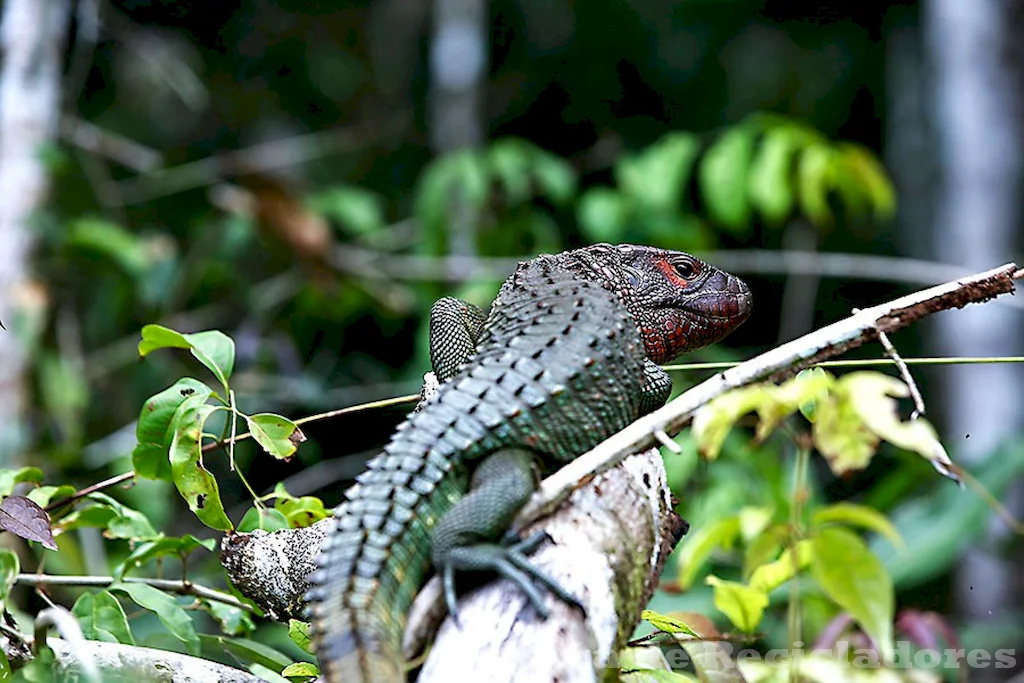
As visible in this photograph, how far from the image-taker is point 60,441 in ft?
17.7

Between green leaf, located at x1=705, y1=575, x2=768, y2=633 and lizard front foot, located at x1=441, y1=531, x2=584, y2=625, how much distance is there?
2.13 ft

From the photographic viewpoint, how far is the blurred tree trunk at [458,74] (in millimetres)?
7117

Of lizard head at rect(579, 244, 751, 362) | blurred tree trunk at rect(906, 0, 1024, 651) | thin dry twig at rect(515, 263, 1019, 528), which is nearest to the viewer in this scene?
thin dry twig at rect(515, 263, 1019, 528)

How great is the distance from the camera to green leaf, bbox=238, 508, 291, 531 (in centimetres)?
232

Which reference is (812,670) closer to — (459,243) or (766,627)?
(766,627)

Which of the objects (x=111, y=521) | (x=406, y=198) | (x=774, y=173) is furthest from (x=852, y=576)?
(x=406, y=198)

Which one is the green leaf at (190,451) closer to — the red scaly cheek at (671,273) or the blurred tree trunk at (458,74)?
the red scaly cheek at (671,273)

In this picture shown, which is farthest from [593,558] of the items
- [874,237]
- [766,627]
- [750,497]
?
[874,237]

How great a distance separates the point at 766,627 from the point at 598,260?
9.52ft

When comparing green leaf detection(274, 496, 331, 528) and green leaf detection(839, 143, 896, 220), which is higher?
green leaf detection(839, 143, 896, 220)

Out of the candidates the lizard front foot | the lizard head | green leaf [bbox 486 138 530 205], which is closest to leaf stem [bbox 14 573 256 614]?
the lizard front foot

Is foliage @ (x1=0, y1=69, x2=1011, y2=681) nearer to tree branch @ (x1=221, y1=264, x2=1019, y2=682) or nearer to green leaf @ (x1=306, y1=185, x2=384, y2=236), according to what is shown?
green leaf @ (x1=306, y1=185, x2=384, y2=236)

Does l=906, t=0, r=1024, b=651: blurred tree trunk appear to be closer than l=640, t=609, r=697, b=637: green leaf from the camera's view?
No

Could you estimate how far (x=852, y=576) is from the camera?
173 centimetres
